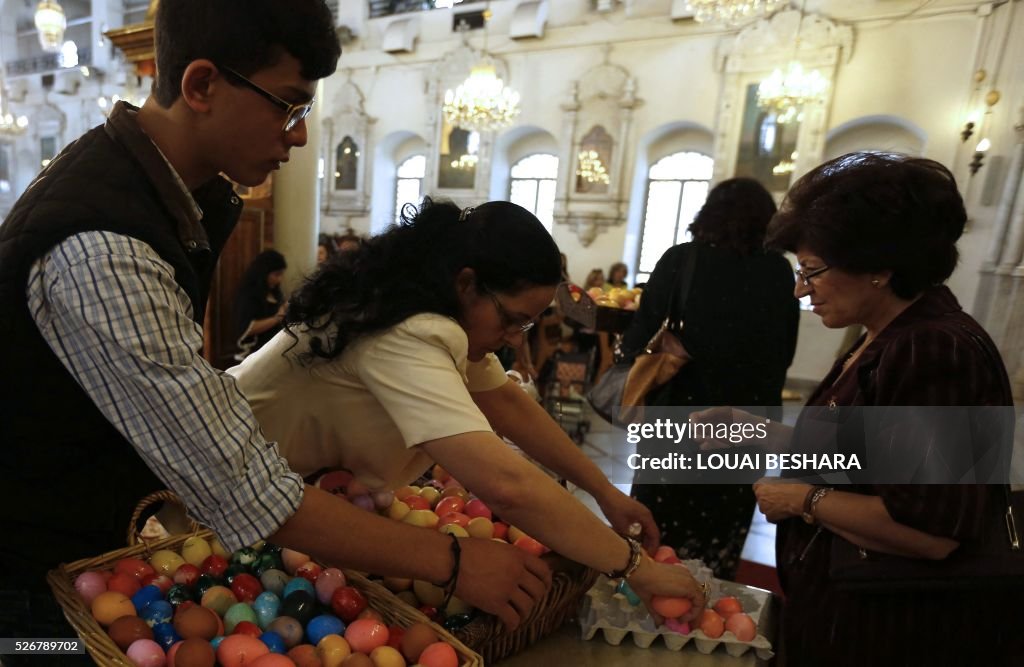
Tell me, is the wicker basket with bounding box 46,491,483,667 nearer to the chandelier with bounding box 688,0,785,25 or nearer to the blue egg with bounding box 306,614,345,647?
the blue egg with bounding box 306,614,345,647

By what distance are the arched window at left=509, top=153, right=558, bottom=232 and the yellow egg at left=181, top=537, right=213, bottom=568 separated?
36.1 feet

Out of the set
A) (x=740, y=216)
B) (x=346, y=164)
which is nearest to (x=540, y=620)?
(x=740, y=216)

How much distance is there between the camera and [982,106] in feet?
25.0

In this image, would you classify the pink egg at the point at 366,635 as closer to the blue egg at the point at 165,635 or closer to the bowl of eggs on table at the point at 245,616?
the bowl of eggs on table at the point at 245,616

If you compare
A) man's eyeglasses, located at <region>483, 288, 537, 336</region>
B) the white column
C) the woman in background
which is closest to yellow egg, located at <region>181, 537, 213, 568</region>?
man's eyeglasses, located at <region>483, 288, 537, 336</region>

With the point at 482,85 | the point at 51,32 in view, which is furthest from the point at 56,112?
the point at 482,85

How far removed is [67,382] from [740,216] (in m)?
2.09

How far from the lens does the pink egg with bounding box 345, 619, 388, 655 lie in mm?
930

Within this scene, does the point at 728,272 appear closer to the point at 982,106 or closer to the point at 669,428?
the point at 669,428

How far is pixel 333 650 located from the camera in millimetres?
912

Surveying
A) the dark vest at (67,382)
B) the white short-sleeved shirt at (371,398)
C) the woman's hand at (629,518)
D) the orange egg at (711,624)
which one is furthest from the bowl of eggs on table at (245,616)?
the woman's hand at (629,518)

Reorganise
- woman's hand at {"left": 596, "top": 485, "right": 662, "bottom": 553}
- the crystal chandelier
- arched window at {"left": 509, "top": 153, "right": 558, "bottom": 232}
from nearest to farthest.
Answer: woman's hand at {"left": 596, "top": 485, "right": 662, "bottom": 553}
the crystal chandelier
arched window at {"left": 509, "top": 153, "right": 558, "bottom": 232}

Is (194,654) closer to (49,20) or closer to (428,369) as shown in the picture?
(428,369)

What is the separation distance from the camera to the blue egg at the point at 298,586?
1.04 m
